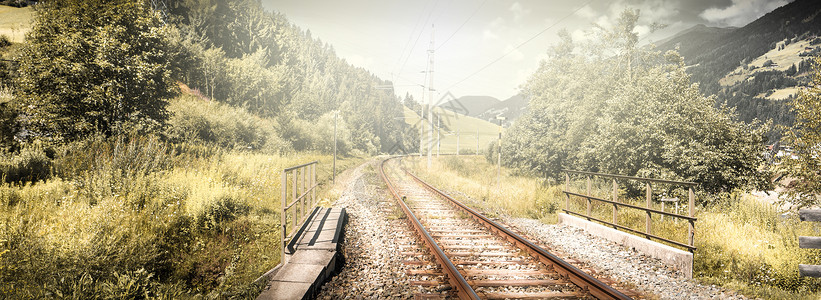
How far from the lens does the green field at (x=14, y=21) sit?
110ft

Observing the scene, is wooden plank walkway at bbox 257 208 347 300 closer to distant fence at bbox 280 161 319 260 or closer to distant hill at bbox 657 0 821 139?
distant fence at bbox 280 161 319 260

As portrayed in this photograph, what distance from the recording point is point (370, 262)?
19.6 feet

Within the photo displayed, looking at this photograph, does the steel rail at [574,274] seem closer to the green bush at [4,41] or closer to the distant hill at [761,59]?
the green bush at [4,41]

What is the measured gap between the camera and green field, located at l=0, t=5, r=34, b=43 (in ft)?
110

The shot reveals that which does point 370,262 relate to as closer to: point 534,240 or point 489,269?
point 489,269

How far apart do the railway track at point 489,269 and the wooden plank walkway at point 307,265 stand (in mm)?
1359

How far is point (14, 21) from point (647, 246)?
69655 millimetres

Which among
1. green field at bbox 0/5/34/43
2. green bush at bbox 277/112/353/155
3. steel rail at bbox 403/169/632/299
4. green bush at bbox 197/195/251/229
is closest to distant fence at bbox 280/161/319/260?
green bush at bbox 197/195/251/229

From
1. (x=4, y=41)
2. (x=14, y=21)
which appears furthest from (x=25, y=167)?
(x=14, y=21)

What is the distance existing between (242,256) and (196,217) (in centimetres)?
165

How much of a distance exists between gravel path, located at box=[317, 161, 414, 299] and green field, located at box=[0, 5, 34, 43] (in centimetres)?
4416

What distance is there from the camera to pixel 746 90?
10731cm

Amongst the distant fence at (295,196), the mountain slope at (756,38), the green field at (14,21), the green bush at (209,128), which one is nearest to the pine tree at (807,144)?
the distant fence at (295,196)

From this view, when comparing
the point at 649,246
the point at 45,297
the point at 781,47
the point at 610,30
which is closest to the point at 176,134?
the point at 45,297
